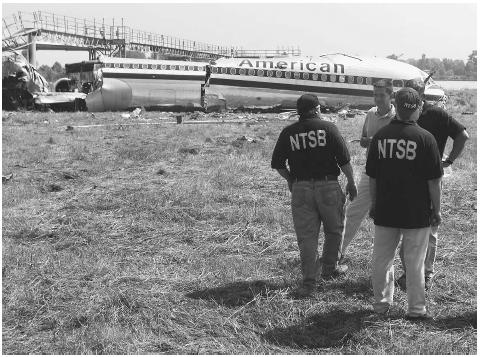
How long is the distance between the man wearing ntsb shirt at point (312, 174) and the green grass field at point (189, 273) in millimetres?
467

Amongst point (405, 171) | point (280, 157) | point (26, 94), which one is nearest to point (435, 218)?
point (405, 171)

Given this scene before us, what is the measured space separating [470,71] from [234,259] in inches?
4782

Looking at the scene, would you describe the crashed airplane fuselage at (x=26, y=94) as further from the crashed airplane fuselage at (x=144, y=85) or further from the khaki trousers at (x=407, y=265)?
the khaki trousers at (x=407, y=265)

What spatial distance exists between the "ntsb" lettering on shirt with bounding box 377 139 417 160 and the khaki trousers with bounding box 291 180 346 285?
0.81 meters

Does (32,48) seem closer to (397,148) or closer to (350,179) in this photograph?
(350,179)

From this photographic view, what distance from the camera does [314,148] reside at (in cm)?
507

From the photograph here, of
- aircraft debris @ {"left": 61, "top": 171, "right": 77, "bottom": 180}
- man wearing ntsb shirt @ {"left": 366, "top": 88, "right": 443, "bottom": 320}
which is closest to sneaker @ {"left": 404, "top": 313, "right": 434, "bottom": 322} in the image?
man wearing ntsb shirt @ {"left": 366, "top": 88, "right": 443, "bottom": 320}

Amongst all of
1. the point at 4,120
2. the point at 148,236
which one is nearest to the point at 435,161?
the point at 148,236

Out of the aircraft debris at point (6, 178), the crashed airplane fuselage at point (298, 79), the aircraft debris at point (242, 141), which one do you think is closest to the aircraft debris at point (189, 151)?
the aircraft debris at point (242, 141)

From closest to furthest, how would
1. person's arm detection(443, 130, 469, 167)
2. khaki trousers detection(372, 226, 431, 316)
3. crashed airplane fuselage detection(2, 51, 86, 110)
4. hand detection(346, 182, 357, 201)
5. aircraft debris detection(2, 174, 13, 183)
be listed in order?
khaki trousers detection(372, 226, 431, 316), person's arm detection(443, 130, 469, 167), hand detection(346, 182, 357, 201), aircraft debris detection(2, 174, 13, 183), crashed airplane fuselage detection(2, 51, 86, 110)

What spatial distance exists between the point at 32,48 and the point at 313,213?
48968 mm

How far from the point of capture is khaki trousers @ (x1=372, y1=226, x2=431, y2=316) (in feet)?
14.7

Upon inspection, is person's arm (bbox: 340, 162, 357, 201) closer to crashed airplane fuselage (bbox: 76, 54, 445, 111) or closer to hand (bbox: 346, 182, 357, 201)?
hand (bbox: 346, 182, 357, 201)

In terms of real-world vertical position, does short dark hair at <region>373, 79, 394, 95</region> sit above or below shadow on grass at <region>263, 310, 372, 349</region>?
above
